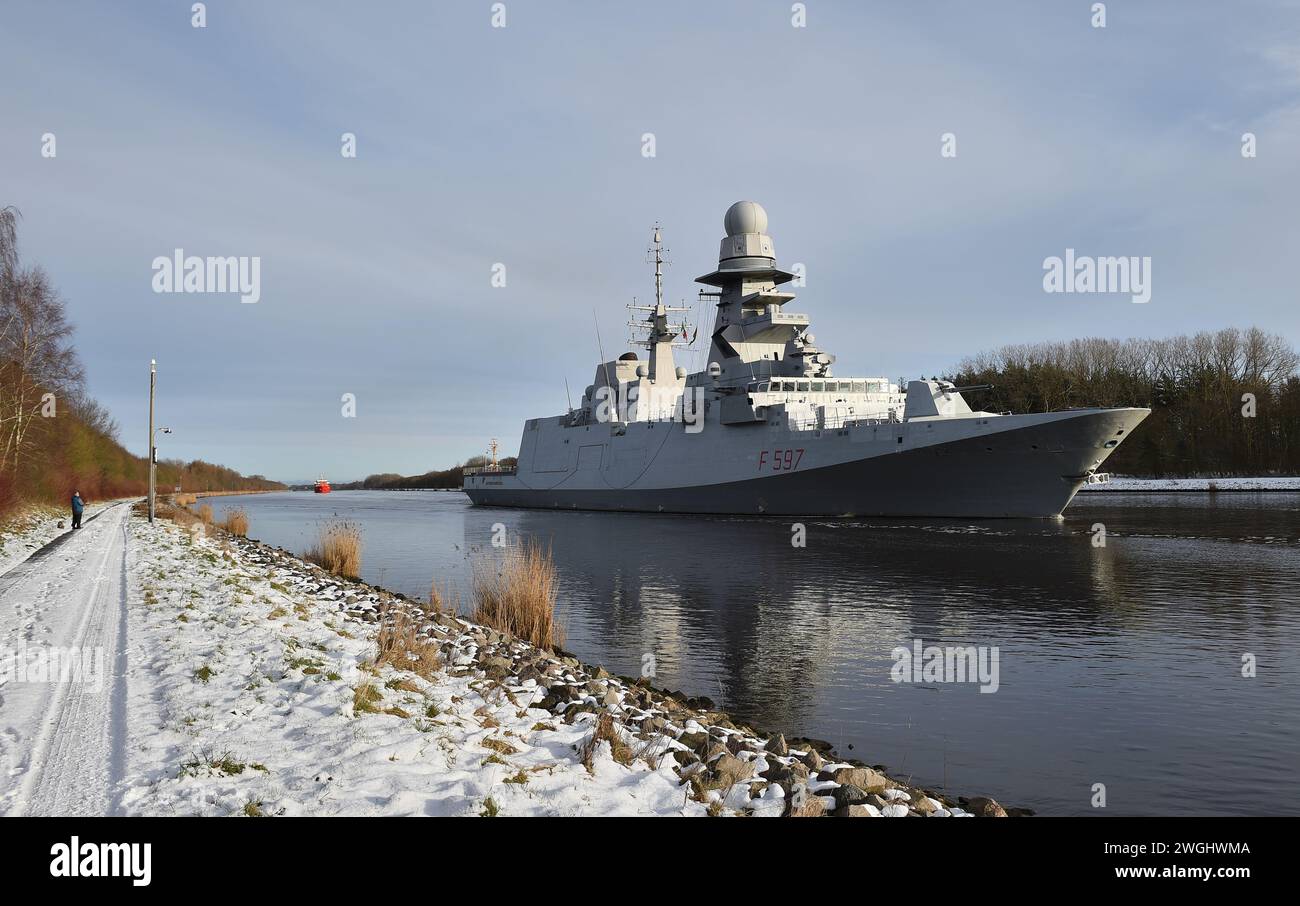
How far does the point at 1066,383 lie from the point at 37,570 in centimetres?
6342

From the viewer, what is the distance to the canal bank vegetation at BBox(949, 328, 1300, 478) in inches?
2234

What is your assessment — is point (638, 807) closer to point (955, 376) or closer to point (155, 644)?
point (155, 644)

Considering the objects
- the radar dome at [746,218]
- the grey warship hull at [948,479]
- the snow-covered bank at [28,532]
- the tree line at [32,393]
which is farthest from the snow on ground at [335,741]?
the radar dome at [746,218]

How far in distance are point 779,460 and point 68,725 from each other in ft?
94.3

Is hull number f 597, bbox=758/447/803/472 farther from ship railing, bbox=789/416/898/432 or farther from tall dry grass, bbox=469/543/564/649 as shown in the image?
tall dry grass, bbox=469/543/564/649

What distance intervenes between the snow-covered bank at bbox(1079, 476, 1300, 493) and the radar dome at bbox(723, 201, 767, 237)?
27.2 meters

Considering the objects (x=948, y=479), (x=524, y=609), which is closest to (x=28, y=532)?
(x=524, y=609)

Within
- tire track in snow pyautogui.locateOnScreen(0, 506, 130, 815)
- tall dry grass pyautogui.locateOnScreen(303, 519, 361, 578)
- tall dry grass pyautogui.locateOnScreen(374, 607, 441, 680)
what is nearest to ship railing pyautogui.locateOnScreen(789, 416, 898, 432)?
tall dry grass pyautogui.locateOnScreen(303, 519, 361, 578)

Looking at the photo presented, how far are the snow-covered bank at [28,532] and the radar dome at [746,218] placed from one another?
100ft

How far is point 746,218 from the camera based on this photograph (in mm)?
40531

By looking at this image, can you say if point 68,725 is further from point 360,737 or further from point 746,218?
point 746,218

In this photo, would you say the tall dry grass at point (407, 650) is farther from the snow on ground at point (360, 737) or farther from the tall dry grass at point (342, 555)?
the tall dry grass at point (342, 555)

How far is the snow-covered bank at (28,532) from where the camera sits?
16.3 m

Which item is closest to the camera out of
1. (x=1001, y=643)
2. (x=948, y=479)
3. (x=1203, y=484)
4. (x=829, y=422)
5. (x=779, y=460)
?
(x=1001, y=643)
